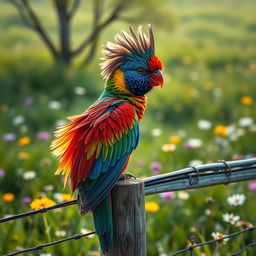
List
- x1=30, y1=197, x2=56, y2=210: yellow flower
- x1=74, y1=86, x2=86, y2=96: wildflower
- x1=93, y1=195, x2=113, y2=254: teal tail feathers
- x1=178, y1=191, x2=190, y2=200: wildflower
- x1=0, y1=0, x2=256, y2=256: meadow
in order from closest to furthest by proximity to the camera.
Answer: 1. x1=93, y1=195, x2=113, y2=254: teal tail feathers
2. x1=30, y1=197, x2=56, y2=210: yellow flower
3. x1=0, y1=0, x2=256, y2=256: meadow
4. x1=178, y1=191, x2=190, y2=200: wildflower
5. x1=74, y1=86, x2=86, y2=96: wildflower

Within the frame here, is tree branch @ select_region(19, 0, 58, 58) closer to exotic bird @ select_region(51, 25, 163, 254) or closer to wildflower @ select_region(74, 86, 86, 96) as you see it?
wildflower @ select_region(74, 86, 86, 96)

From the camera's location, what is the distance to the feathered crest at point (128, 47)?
2.02 metres

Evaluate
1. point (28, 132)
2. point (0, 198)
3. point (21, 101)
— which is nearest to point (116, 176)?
point (0, 198)

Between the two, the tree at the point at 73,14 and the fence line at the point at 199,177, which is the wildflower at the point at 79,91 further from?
the fence line at the point at 199,177

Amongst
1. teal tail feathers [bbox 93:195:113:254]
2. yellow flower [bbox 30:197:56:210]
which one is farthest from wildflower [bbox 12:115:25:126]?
teal tail feathers [bbox 93:195:113:254]

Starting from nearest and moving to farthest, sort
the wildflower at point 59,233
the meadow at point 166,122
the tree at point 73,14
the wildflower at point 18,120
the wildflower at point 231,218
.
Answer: the wildflower at point 231,218 → the wildflower at point 59,233 → the meadow at point 166,122 → the wildflower at point 18,120 → the tree at point 73,14

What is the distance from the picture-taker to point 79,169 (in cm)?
165

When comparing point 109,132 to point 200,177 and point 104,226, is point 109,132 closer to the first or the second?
point 104,226

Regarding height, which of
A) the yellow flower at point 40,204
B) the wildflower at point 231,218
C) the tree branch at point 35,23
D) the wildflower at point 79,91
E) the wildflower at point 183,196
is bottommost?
the wildflower at point 231,218

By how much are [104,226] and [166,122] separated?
15.7 ft

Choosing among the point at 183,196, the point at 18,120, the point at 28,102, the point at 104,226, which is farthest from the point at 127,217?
the point at 28,102

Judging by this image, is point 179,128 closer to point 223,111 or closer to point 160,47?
point 223,111

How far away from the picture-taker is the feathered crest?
6.63ft

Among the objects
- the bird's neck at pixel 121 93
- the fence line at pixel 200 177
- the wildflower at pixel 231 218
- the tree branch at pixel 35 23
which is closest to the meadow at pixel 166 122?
the wildflower at pixel 231 218
